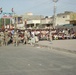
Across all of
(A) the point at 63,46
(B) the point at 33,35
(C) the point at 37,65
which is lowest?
(A) the point at 63,46

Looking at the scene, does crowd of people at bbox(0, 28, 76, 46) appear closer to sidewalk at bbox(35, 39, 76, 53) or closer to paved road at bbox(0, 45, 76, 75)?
sidewalk at bbox(35, 39, 76, 53)

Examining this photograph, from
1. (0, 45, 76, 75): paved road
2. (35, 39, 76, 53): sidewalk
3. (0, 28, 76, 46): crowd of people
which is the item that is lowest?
(35, 39, 76, 53): sidewalk

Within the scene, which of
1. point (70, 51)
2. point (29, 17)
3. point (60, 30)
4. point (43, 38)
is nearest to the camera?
point (70, 51)

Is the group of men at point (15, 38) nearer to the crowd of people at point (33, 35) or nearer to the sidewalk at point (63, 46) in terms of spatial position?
the crowd of people at point (33, 35)

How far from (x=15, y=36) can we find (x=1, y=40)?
1.51 metres

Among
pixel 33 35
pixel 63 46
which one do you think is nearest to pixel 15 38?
pixel 33 35

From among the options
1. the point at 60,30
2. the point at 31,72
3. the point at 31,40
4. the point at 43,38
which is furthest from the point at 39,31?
the point at 31,72

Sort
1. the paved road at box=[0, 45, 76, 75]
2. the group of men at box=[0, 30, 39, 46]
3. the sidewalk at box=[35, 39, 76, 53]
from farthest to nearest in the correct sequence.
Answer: the group of men at box=[0, 30, 39, 46], the sidewalk at box=[35, 39, 76, 53], the paved road at box=[0, 45, 76, 75]

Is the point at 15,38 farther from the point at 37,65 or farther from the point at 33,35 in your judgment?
the point at 37,65

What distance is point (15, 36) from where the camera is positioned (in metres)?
27.0

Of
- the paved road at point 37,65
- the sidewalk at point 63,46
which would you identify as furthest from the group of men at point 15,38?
the paved road at point 37,65

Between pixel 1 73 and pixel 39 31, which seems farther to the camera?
pixel 39 31

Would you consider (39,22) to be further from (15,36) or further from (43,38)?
(15,36)

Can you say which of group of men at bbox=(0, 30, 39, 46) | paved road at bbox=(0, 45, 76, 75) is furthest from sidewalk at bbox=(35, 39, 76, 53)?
paved road at bbox=(0, 45, 76, 75)
